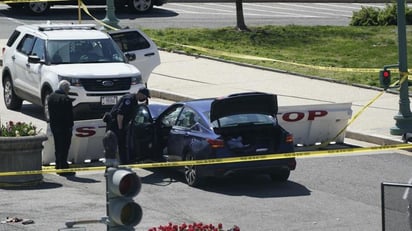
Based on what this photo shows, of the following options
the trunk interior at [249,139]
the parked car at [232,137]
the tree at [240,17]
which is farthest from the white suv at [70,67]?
the tree at [240,17]

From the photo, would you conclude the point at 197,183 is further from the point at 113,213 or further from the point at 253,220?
the point at 113,213

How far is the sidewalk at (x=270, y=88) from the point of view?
21.9 m

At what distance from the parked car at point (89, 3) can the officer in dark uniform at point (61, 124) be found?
18.8 m

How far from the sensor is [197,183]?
1689 centimetres

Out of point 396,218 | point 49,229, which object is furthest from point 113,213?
point 49,229

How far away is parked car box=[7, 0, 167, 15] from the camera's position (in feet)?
120

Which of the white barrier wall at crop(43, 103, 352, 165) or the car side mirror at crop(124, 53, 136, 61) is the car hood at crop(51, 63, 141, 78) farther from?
the white barrier wall at crop(43, 103, 352, 165)

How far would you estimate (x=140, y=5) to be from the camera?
38.7 meters

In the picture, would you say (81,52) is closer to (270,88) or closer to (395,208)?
(270,88)

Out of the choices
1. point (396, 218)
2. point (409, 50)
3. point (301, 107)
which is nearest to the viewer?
point (396, 218)

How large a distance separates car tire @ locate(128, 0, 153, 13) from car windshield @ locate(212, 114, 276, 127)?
22061 millimetres

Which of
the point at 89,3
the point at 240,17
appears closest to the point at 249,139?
the point at 240,17

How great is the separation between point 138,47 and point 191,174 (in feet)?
25.3

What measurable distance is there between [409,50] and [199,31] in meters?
6.46
